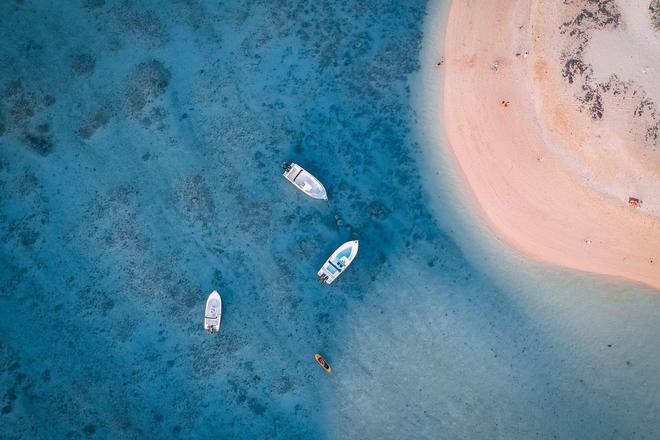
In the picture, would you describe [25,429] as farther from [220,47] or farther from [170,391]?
[220,47]

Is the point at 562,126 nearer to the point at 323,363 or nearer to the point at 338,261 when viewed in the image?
the point at 338,261

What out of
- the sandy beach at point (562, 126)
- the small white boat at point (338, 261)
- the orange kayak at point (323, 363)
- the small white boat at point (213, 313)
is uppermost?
the sandy beach at point (562, 126)

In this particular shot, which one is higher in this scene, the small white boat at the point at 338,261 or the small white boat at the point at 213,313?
the small white boat at the point at 338,261

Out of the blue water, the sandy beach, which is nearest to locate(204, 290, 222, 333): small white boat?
the blue water

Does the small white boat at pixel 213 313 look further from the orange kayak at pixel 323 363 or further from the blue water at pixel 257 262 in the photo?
the orange kayak at pixel 323 363

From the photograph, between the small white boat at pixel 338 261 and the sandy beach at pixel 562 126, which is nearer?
the small white boat at pixel 338 261

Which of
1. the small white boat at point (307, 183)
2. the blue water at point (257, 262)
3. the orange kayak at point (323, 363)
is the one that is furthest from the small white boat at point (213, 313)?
the small white boat at point (307, 183)
